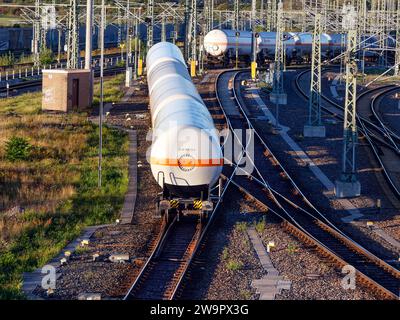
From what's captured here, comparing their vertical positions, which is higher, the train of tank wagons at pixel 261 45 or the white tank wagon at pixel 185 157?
the train of tank wagons at pixel 261 45

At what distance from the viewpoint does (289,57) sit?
7019 centimetres

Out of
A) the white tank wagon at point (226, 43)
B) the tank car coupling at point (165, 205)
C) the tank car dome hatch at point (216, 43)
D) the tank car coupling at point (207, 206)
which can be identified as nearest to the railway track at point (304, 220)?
the tank car coupling at point (207, 206)

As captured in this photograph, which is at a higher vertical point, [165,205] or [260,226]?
[165,205]

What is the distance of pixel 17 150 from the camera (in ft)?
88.1

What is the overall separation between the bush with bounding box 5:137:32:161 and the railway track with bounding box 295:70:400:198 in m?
12.4

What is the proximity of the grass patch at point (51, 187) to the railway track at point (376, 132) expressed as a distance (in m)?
9.57

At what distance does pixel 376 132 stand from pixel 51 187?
18256 mm

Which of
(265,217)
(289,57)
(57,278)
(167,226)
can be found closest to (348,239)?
(265,217)

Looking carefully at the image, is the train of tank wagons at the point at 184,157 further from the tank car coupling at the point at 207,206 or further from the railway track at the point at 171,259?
the railway track at the point at 171,259

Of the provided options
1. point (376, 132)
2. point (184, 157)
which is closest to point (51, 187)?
point (184, 157)

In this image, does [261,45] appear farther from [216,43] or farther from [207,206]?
[207,206]

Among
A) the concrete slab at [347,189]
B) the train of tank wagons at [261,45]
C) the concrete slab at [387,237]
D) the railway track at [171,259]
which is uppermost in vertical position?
the train of tank wagons at [261,45]

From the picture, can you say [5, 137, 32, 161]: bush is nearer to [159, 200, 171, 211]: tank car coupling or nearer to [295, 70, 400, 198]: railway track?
[159, 200, 171, 211]: tank car coupling

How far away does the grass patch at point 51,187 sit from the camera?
17.2 meters
